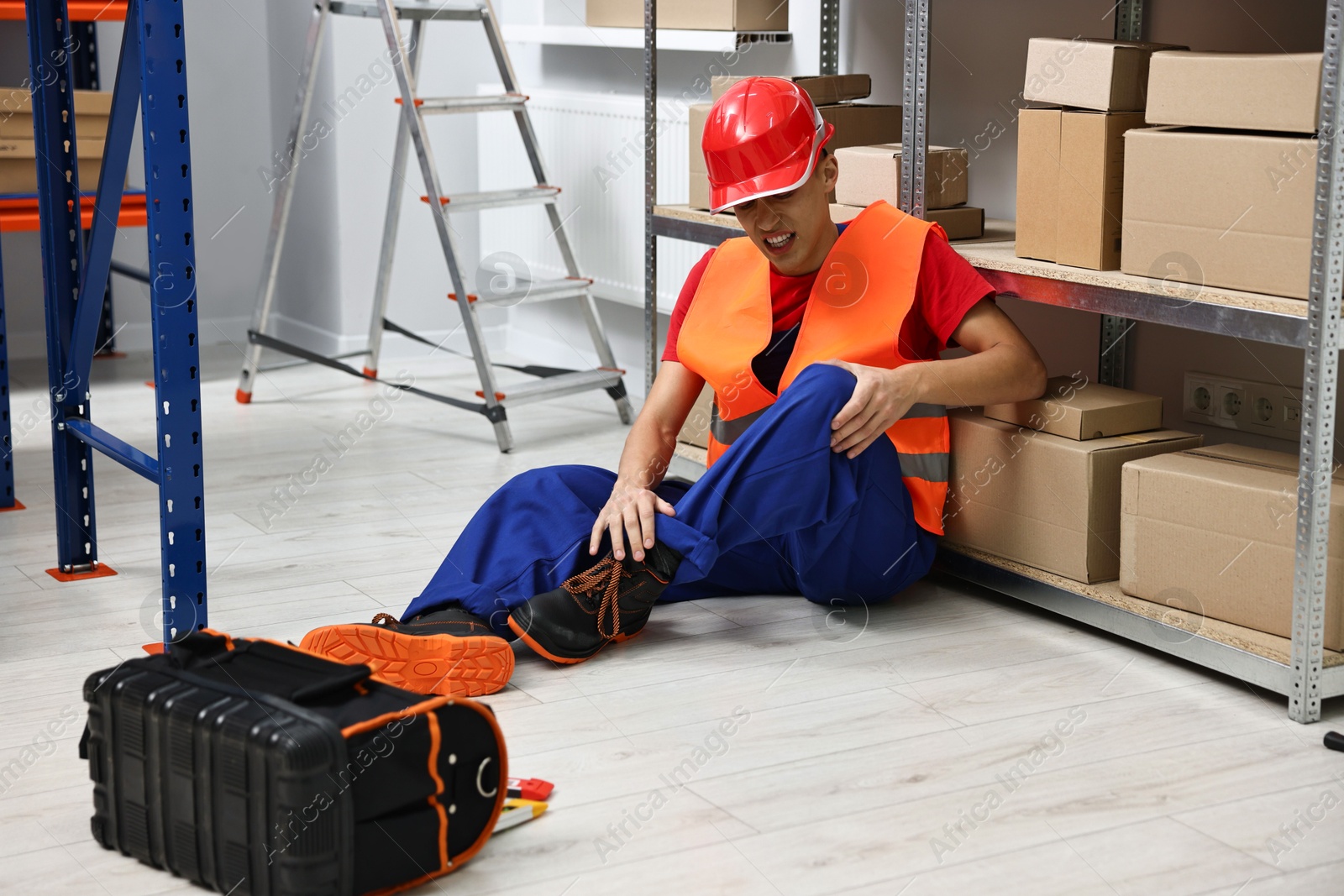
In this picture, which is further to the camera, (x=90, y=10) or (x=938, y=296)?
(x=90, y=10)

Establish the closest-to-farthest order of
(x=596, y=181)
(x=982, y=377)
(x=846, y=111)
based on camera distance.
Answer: (x=982, y=377) < (x=846, y=111) < (x=596, y=181)

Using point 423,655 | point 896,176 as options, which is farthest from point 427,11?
point 423,655

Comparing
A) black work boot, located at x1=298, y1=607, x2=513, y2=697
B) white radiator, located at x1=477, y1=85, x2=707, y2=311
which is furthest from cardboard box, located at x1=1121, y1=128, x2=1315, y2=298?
white radiator, located at x1=477, y1=85, x2=707, y2=311

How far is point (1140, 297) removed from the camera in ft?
7.18

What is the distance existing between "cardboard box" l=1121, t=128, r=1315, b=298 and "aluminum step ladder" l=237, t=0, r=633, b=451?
197 cm

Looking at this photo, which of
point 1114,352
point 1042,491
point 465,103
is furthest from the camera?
point 465,103

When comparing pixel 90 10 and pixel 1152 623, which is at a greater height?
pixel 90 10

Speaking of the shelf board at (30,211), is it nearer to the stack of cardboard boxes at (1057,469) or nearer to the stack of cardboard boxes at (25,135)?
the stack of cardboard boxes at (25,135)

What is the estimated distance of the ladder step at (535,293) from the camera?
3.86 metres

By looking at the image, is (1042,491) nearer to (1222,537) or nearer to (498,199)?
(1222,537)

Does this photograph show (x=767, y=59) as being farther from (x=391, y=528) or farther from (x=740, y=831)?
(x=740, y=831)

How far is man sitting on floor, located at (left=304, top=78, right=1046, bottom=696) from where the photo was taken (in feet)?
7.03

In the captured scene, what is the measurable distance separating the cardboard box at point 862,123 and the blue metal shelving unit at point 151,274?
1.33 m

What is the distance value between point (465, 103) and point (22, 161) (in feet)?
4.39
